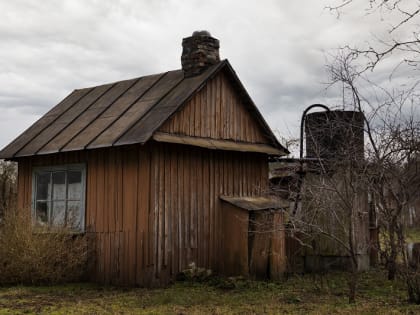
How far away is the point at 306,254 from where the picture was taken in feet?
49.8

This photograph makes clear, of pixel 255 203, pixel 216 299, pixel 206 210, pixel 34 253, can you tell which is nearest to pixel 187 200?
pixel 206 210

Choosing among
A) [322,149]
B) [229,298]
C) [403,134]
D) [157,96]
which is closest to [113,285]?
[229,298]

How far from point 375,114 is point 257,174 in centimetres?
477

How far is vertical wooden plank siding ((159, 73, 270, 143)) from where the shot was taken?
13258 millimetres

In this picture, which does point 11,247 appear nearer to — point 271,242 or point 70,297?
point 70,297

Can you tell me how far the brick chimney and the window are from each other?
140 inches

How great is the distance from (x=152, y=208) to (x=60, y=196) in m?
3.11

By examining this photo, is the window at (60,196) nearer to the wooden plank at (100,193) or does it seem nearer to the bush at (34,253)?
the wooden plank at (100,193)

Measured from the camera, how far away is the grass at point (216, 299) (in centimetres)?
948

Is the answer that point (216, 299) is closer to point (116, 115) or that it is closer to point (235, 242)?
point (235, 242)

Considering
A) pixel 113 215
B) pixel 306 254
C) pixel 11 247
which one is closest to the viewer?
pixel 11 247

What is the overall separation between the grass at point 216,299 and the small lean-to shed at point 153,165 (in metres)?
0.95

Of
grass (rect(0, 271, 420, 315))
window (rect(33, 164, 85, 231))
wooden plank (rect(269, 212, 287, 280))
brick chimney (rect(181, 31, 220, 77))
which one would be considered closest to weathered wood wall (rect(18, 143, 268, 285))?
window (rect(33, 164, 85, 231))

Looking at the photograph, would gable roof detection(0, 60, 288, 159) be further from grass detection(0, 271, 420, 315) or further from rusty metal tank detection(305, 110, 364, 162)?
grass detection(0, 271, 420, 315)
